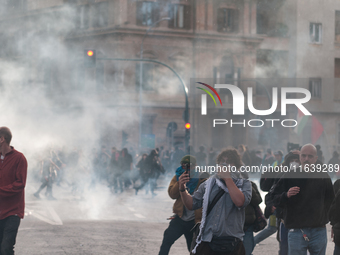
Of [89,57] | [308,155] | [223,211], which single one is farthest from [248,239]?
[89,57]

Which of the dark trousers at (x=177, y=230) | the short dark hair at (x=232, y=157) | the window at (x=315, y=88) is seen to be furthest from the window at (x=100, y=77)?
the short dark hair at (x=232, y=157)

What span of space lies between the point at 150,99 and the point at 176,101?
142 cm

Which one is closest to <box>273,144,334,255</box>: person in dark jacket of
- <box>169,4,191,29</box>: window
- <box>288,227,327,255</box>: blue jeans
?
<box>288,227,327,255</box>: blue jeans

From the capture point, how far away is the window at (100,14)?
27.2 m

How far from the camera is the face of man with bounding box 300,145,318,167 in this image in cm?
425

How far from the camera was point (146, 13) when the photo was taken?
27.5 metres

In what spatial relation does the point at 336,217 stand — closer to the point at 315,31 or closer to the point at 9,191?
Answer: the point at 315,31

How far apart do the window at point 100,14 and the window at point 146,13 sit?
5.44 ft

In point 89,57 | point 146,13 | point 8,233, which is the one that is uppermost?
point 146,13

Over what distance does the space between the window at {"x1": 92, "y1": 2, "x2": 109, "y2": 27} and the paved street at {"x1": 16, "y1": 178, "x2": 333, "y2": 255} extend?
15455 mm

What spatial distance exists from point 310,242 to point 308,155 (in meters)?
0.69

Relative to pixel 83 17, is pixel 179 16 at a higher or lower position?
higher

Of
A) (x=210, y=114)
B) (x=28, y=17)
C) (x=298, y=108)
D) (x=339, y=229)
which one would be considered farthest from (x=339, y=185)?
(x=28, y=17)

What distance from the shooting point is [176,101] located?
29062mm
